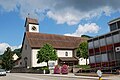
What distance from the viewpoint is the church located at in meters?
67.9

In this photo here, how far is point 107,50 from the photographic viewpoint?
39.9 metres

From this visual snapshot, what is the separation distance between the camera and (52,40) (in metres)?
74.2

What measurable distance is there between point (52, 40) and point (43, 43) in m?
4.69

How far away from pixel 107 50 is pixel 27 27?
46.5 meters

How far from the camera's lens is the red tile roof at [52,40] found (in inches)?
2736

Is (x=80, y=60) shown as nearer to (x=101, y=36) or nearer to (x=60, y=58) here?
(x=60, y=58)

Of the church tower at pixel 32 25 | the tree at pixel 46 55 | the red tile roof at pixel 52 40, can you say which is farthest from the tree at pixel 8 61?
the tree at pixel 46 55

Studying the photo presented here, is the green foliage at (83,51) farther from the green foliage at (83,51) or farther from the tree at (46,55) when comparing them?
the tree at (46,55)

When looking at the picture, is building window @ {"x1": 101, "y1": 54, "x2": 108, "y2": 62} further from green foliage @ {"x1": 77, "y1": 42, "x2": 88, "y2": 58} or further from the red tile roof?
the red tile roof

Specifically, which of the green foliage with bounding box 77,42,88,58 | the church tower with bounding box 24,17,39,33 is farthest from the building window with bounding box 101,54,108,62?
the church tower with bounding box 24,17,39,33

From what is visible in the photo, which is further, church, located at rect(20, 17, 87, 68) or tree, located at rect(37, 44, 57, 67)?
church, located at rect(20, 17, 87, 68)

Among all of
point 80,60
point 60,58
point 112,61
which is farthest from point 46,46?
point 112,61

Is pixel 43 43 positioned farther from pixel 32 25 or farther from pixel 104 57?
pixel 104 57

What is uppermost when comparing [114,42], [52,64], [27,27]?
[27,27]
